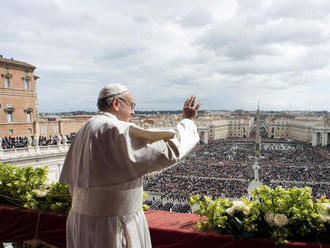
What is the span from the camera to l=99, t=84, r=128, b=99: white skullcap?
1.84 metres

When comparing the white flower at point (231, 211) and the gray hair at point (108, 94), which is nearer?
the gray hair at point (108, 94)

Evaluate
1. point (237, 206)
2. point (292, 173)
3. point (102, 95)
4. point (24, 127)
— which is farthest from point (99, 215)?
point (292, 173)

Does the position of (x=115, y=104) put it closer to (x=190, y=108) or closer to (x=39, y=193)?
(x=190, y=108)

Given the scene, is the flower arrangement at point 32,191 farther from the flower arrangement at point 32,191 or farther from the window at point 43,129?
the window at point 43,129

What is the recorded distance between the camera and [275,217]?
2199 mm

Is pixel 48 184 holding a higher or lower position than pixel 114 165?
lower

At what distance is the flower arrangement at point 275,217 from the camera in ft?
7.22

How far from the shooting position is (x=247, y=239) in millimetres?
2273

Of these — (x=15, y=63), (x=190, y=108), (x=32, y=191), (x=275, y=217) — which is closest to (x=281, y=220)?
(x=275, y=217)

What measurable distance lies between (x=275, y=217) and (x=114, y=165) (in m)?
1.55

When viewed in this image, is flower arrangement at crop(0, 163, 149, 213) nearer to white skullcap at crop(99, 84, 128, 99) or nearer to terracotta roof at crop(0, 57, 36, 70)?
white skullcap at crop(99, 84, 128, 99)

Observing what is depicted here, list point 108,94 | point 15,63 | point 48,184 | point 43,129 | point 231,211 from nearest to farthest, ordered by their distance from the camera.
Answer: point 108,94
point 231,211
point 48,184
point 15,63
point 43,129

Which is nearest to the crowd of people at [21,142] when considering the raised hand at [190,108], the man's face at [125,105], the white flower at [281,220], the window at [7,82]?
the window at [7,82]

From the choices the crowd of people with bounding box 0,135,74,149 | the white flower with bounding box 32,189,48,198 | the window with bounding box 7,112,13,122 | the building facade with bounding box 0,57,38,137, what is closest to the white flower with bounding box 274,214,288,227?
the white flower with bounding box 32,189,48,198
